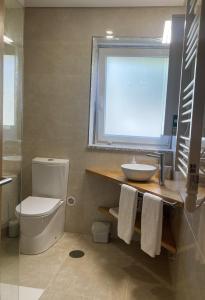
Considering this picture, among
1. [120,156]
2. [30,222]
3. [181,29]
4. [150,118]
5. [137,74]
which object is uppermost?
[181,29]

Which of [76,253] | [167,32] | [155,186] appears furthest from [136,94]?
[76,253]

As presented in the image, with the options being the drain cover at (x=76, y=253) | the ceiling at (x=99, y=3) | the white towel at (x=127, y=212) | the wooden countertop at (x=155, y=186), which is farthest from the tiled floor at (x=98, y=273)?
the ceiling at (x=99, y=3)

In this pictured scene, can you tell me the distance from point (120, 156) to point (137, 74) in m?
0.89

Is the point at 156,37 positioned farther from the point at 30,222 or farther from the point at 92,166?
the point at 30,222

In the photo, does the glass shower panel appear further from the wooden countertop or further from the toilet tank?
the wooden countertop

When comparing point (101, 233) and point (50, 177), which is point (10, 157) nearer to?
point (50, 177)

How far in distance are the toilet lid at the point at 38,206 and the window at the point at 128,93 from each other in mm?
750

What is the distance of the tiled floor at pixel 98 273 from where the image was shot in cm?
193

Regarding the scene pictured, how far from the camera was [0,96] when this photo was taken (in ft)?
4.45

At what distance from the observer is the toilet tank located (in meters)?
2.71

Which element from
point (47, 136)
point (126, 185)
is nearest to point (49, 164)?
point (47, 136)

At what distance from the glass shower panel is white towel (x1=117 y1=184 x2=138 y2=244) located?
33.8 inches

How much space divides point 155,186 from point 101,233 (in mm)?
876

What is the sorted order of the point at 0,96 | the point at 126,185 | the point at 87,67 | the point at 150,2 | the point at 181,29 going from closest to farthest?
the point at 0,96 < the point at 181,29 < the point at 126,185 < the point at 150,2 < the point at 87,67
